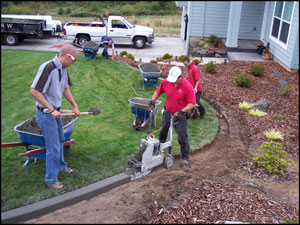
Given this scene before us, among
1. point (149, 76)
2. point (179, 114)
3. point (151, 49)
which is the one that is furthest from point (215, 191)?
point (151, 49)

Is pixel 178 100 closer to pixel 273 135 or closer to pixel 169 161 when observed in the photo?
pixel 169 161

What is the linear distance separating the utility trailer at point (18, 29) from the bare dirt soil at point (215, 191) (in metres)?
11.8

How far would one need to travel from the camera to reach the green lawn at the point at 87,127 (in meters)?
5.33

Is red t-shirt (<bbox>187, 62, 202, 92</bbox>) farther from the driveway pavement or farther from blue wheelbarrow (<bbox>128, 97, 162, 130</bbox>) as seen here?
the driveway pavement

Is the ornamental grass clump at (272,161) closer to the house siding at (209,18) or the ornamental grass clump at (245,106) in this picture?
the ornamental grass clump at (245,106)

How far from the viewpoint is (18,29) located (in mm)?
16438

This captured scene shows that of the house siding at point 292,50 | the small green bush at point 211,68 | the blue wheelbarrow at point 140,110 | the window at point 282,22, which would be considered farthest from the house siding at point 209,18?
the blue wheelbarrow at point 140,110

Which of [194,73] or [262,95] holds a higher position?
[194,73]

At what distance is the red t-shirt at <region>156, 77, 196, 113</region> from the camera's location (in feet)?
19.2

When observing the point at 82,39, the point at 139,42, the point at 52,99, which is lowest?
the point at 139,42

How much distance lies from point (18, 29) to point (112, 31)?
15.7 feet

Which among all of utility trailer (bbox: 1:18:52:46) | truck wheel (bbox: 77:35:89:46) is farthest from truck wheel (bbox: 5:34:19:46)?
truck wheel (bbox: 77:35:89:46)

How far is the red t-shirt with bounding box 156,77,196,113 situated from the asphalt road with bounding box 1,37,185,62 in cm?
964

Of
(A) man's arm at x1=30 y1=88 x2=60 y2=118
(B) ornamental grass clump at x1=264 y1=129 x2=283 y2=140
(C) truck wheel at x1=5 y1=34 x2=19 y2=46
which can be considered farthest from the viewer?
(C) truck wheel at x1=5 y1=34 x2=19 y2=46
